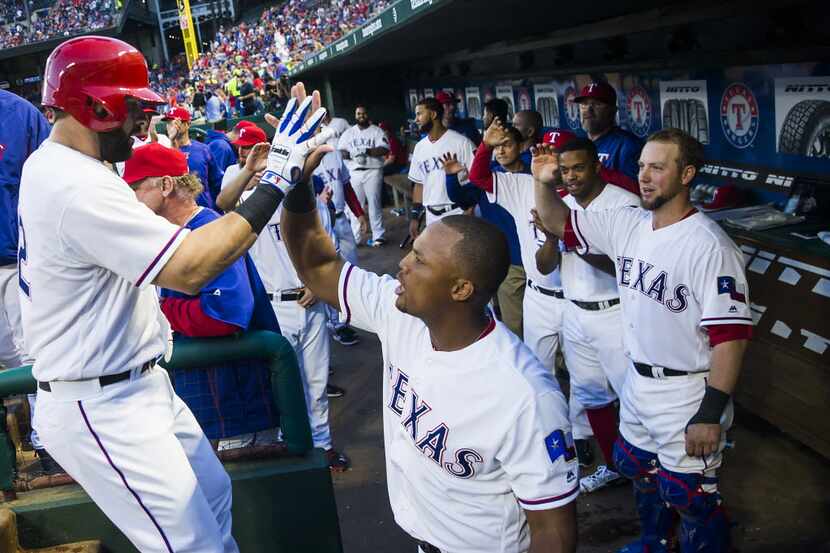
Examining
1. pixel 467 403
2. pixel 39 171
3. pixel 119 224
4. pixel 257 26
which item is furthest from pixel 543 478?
pixel 257 26

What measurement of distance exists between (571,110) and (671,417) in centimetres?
498

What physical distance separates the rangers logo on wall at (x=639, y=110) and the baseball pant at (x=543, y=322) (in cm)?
250

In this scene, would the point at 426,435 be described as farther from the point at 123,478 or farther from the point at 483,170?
the point at 483,170

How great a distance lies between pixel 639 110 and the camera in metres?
5.97

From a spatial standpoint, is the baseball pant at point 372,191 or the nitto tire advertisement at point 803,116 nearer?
the nitto tire advertisement at point 803,116

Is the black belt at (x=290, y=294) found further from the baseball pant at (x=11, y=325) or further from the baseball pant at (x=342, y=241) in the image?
the baseball pant at (x=342, y=241)

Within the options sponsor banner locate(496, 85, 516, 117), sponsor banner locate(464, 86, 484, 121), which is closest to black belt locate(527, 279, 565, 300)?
sponsor banner locate(496, 85, 516, 117)

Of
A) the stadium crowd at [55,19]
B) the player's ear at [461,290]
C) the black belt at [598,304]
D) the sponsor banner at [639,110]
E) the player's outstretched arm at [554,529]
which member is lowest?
the black belt at [598,304]

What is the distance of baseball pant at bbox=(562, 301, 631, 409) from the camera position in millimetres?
3477

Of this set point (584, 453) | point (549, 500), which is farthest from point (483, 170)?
point (549, 500)

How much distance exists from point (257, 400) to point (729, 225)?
291 cm

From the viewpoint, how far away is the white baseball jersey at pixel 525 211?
391 centimetres

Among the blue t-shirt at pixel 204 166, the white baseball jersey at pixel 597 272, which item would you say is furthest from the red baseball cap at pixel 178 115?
the white baseball jersey at pixel 597 272

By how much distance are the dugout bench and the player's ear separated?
3.31 ft
